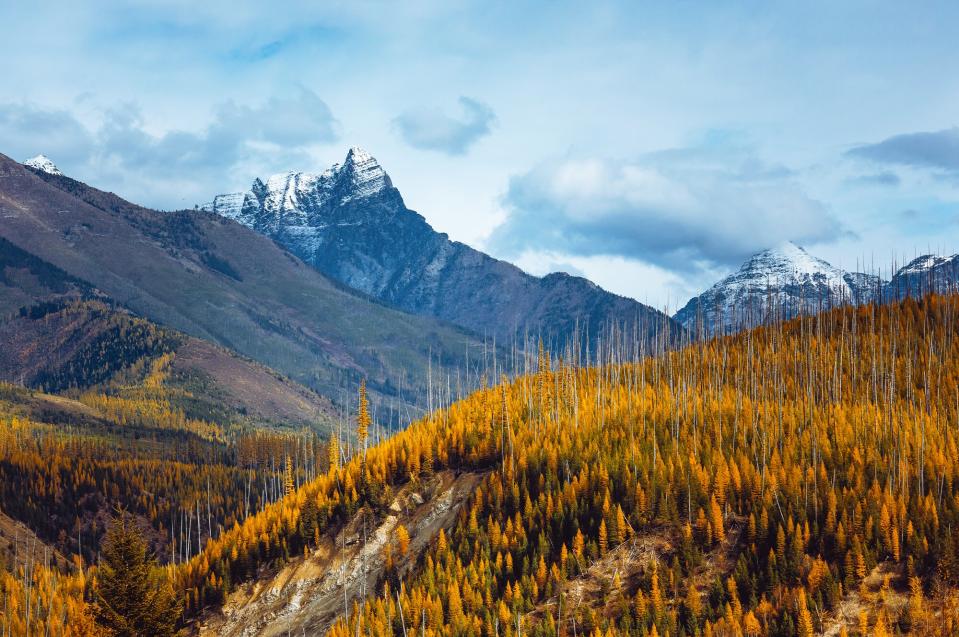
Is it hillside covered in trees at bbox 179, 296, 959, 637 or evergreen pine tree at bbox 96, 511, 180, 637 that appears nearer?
evergreen pine tree at bbox 96, 511, 180, 637

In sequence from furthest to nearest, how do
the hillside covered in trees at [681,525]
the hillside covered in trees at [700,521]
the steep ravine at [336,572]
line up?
the steep ravine at [336,572] < the hillside covered in trees at [681,525] < the hillside covered in trees at [700,521]

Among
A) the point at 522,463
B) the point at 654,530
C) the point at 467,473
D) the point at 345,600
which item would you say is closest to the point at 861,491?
the point at 654,530

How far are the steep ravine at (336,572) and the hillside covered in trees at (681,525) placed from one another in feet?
2.22

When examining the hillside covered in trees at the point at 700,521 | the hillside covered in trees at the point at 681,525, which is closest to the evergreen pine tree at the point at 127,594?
the hillside covered in trees at the point at 681,525

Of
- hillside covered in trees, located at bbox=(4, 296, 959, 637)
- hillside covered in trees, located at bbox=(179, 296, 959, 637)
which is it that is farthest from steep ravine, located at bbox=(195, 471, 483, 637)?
hillside covered in trees, located at bbox=(179, 296, 959, 637)

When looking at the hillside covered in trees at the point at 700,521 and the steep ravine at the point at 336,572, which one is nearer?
the hillside covered in trees at the point at 700,521

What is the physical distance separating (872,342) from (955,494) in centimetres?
5574

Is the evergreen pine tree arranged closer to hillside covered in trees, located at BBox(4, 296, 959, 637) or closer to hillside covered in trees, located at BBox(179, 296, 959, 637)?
hillside covered in trees, located at BBox(4, 296, 959, 637)

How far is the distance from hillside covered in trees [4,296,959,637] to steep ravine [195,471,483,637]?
676 mm

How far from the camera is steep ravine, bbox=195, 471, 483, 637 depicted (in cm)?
17812

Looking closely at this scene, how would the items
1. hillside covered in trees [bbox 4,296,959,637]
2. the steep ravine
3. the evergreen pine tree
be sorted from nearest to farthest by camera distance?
1. the evergreen pine tree
2. hillside covered in trees [bbox 4,296,959,637]
3. the steep ravine

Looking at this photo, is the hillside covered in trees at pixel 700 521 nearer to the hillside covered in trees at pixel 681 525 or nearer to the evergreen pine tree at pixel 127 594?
the hillside covered in trees at pixel 681 525

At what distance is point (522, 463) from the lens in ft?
597

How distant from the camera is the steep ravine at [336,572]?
178 m
